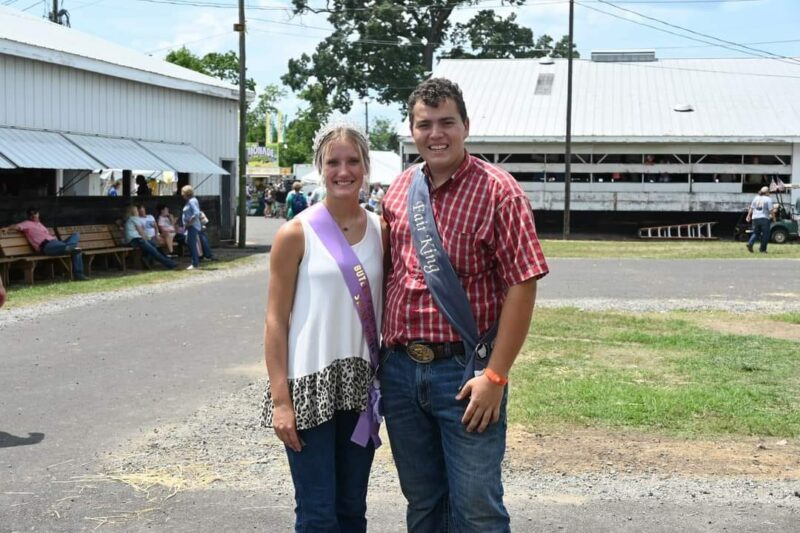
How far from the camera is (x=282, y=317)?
3.44m

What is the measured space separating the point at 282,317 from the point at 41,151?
637 inches

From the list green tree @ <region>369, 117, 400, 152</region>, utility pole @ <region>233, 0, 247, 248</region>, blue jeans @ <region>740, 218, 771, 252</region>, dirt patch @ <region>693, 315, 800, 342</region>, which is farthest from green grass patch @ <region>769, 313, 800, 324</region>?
green tree @ <region>369, 117, 400, 152</region>

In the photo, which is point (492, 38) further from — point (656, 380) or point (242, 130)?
point (656, 380)

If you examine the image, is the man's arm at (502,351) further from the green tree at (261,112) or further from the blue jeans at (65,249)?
the green tree at (261,112)

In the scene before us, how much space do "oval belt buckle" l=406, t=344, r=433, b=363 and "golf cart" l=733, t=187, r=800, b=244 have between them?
27.7 m

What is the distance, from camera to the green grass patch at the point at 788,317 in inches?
475

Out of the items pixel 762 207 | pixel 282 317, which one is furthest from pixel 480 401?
pixel 762 207

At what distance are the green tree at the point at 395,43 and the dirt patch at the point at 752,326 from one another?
50.3 m

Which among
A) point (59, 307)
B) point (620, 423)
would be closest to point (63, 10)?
point (59, 307)

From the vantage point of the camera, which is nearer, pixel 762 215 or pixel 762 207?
pixel 762 207

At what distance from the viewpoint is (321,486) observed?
11.3 feet

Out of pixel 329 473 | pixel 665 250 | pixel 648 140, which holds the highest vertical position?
pixel 648 140

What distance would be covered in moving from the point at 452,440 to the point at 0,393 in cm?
581

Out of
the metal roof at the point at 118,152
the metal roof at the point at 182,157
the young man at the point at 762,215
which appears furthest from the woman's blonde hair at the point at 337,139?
the young man at the point at 762,215
